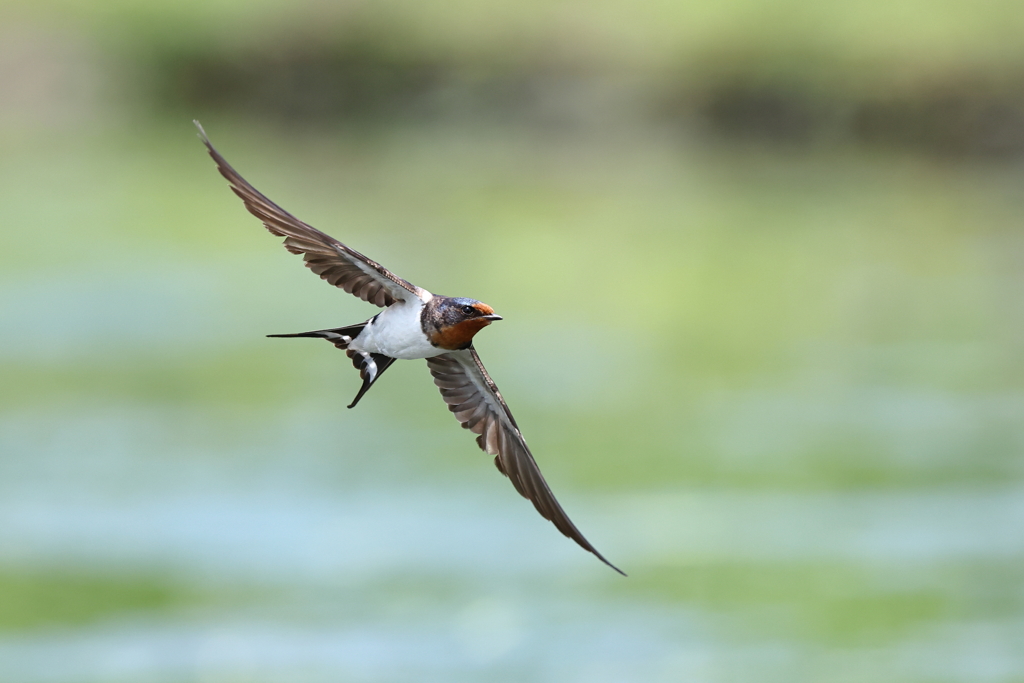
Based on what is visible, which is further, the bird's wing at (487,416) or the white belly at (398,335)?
the bird's wing at (487,416)

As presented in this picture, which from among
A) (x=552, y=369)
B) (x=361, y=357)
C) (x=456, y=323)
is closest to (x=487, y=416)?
(x=361, y=357)

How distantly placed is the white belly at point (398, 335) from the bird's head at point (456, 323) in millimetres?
13

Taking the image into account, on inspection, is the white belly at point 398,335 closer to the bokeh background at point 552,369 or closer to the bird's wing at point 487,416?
the bird's wing at point 487,416

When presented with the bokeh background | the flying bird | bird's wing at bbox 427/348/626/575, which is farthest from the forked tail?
the bokeh background

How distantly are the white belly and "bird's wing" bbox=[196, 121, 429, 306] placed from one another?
0.02m

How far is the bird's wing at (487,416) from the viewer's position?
2531mm

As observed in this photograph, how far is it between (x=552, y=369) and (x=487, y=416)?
1189cm

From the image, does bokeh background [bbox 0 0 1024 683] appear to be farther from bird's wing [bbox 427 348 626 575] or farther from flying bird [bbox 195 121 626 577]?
flying bird [bbox 195 121 626 577]

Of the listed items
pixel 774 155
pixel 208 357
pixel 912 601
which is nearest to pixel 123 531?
pixel 208 357

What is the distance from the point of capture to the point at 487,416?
8.65ft

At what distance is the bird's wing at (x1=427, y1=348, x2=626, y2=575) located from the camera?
253cm

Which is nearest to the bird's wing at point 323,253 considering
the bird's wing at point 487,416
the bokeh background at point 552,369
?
the bird's wing at point 487,416

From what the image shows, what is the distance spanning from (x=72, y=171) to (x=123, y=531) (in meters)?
15.3

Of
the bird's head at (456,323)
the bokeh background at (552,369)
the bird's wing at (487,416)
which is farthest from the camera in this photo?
the bokeh background at (552,369)
